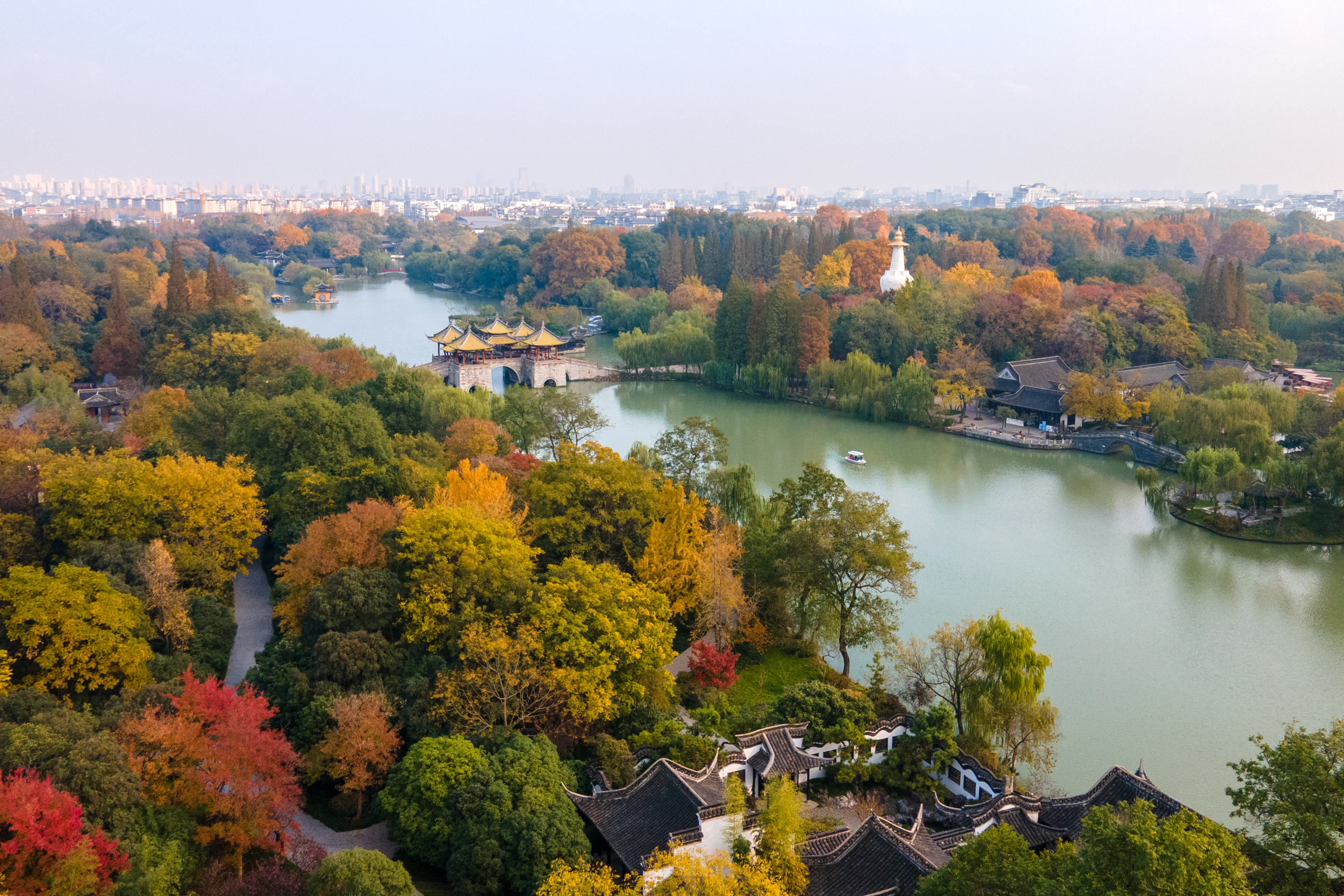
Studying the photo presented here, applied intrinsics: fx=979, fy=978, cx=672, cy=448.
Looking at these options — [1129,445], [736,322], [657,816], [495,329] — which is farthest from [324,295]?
[657,816]

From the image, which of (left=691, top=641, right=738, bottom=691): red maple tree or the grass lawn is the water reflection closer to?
the grass lawn

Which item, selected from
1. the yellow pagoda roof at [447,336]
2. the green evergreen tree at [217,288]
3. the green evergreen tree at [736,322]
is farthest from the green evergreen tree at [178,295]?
the green evergreen tree at [736,322]

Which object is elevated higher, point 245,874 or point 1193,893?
point 1193,893

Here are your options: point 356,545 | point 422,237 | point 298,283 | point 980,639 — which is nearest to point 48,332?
point 356,545

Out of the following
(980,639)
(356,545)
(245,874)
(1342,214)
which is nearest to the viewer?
(245,874)

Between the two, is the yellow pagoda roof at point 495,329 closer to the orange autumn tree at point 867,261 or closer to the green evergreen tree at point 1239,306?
the orange autumn tree at point 867,261

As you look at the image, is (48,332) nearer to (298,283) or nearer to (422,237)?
(298,283)
